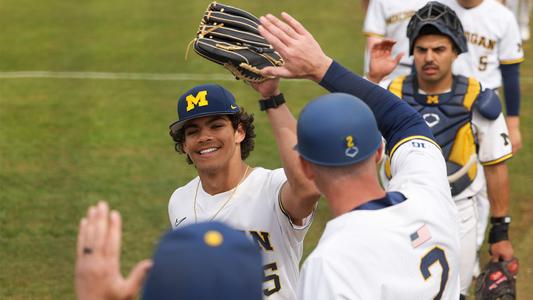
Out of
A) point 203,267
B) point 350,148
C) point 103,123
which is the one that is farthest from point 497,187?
point 103,123

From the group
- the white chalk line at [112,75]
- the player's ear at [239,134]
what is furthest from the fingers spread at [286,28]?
the white chalk line at [112,75]

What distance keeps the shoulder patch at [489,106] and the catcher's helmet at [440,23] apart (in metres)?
0.44

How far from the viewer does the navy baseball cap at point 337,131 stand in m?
3.27

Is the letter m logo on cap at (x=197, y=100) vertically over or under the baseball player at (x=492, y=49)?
over

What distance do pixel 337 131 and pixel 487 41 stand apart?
4.69m

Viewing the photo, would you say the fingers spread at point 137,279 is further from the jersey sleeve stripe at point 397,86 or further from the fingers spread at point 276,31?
the jersey sleeve stripe at point 397,86

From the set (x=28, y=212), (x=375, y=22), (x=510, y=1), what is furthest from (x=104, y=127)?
(x=510, y=1)

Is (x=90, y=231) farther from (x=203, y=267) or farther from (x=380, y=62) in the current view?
(x=380, y=62)

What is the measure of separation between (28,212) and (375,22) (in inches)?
158

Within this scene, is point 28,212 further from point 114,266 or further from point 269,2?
point 269,2

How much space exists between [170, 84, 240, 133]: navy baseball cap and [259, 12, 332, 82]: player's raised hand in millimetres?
1206

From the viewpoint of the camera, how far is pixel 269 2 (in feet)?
56.0

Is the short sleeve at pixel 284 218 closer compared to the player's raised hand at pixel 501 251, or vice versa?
the short sleeve at pixel 284 218

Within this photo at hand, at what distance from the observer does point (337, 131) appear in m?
3.27
